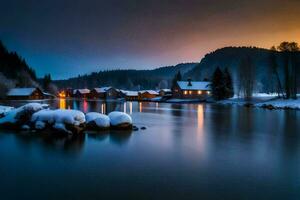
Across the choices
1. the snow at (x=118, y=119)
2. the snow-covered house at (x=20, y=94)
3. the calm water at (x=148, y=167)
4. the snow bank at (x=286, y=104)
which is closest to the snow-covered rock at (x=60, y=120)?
the calm water at (x=148, y=167)

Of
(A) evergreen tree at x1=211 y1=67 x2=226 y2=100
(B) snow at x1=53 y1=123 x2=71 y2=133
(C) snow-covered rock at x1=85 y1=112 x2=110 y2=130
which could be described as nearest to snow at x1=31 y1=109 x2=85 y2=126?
(B) snow at x1=53 y1=123 x2=71 y2=133

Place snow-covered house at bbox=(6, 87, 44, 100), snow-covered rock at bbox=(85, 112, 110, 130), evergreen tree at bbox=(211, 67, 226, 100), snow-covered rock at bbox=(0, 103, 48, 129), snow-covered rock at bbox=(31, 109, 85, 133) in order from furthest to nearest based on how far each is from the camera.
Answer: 1. snow-covered house at bbox=(6, 87, 44, 100)
2. evergreen tree at bbox=(211, 67, 226, 100)
3. snow-covered rock at bbox=(0, 103, 48, 129)
4. snow-covered rock at bbox=(85, 112, 110, 130)
5. snow-covered rock at bbox=(31, 109, 85, 133)

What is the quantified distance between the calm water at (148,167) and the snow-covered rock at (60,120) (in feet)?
5.97

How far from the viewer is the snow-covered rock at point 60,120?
77.6 feet

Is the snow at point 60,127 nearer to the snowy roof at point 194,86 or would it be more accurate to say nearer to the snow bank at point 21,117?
the snow bank at point 21,117

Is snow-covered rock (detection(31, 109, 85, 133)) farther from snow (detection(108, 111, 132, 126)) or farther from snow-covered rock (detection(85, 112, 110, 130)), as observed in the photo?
snow (detection(108, 111, 132, 126))

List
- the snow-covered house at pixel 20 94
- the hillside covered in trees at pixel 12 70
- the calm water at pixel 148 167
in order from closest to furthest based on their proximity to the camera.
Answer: the calm water at pixel 148 167 < the snow-covered house at pixel 20 94 < the hillside covered in trees at pixel 12 70

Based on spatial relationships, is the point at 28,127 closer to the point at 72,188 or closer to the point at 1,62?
the point at 72,188

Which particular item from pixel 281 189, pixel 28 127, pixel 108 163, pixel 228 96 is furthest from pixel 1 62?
pixel 281 189

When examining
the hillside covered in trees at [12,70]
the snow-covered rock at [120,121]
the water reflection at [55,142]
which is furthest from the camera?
the hillside covered in trees at [12,70]

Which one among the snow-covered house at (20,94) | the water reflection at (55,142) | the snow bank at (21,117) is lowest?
the water reflection at (55,142)

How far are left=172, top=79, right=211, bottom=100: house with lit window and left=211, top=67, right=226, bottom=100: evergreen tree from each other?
20.5 m

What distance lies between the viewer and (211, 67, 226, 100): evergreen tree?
87.6 meters

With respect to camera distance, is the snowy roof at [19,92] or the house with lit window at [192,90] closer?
the snowy roof at [19,92]
